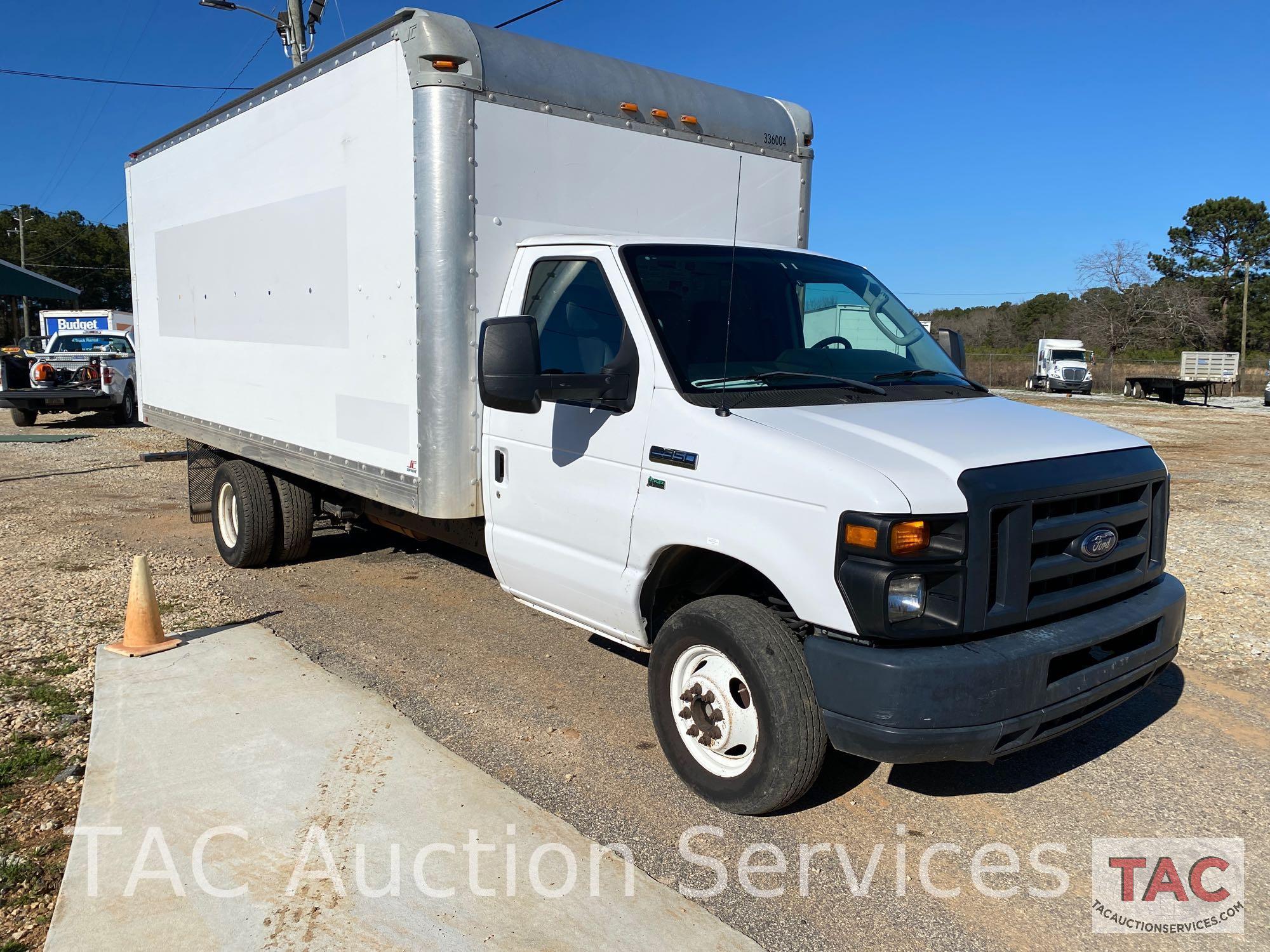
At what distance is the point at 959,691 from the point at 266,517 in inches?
226

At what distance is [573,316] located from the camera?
4.63 metres

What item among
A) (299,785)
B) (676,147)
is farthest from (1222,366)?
(299,785)

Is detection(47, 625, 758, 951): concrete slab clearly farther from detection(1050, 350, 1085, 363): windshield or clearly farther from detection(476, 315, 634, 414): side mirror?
detection(1050, 350, 1085, 363): windshield

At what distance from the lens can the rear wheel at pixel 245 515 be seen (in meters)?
7.39

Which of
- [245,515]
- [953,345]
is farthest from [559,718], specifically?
[245,515]

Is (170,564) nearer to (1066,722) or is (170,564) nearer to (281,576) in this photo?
(281,576)

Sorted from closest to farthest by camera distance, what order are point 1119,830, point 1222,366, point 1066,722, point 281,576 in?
1. point 1066,722
2. point 1119,830
3. point 281,576
4. point 1222,366

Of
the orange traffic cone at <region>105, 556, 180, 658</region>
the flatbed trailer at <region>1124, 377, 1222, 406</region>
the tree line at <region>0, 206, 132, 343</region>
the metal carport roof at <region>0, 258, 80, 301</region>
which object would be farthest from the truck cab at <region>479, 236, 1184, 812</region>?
the tree line at <region>0, 206, 132, 343</region>

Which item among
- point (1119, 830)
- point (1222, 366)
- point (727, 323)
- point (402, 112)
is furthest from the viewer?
point (1222, 366)

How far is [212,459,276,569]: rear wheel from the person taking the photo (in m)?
7.39

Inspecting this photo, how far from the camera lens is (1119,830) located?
382cm

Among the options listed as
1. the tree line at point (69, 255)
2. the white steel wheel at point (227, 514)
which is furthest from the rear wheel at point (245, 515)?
the tree line at point (69, 255)

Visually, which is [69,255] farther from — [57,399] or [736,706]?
[736,706]

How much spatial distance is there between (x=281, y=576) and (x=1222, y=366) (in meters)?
41.4
